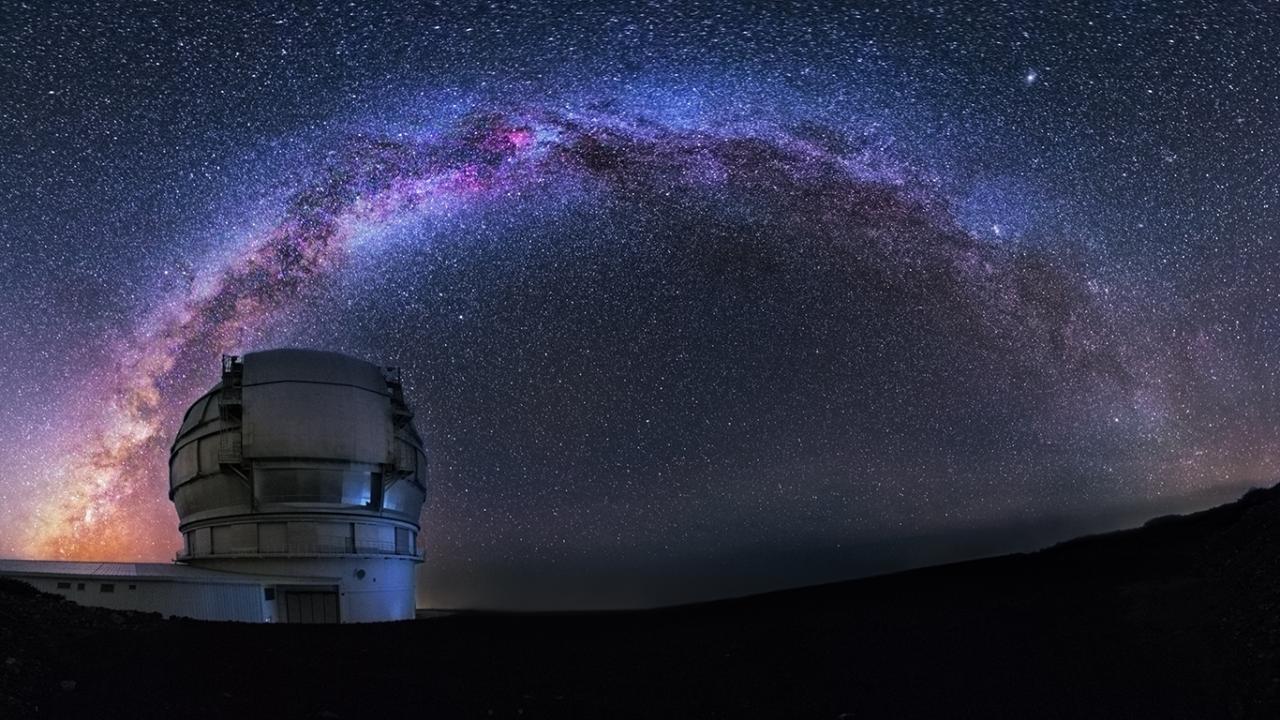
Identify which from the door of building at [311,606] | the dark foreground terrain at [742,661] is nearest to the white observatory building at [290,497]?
the door of building at [311,606]

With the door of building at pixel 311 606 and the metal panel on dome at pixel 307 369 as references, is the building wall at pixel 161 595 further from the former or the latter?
the metal panel on dome at pixel 307 369

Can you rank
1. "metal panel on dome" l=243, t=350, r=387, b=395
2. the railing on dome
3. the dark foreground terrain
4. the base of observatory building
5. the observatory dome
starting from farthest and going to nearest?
1. "metal panel on dome" l=243, t=350, r=387, b=395
2. the observatory dome
3. the railing on dome
4. the base of observatory building
5. the dark foreground terrain

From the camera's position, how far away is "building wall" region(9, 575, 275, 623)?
21453 millimetres

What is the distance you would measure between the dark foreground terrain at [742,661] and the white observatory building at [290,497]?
33.8 ft

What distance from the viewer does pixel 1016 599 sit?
14.6m

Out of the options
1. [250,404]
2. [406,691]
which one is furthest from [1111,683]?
[250,404]

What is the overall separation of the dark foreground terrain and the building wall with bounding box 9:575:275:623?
901 cm

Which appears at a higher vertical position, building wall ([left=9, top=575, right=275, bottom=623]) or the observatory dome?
the observatory dome

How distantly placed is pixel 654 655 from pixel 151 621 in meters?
9.06

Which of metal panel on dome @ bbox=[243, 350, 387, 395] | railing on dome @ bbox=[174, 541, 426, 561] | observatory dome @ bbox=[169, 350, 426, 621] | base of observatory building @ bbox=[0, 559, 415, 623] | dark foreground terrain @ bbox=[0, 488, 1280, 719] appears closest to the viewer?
dark foreground terrain @ bbox=[0, 488, 1280, 719]

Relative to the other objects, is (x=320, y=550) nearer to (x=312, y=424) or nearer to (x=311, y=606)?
(x=311, y=606)

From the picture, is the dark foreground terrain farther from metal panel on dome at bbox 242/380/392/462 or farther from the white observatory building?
metal panel on dome at bbox 242/380/392/462

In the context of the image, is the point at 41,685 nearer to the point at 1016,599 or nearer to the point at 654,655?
the point at 654,655

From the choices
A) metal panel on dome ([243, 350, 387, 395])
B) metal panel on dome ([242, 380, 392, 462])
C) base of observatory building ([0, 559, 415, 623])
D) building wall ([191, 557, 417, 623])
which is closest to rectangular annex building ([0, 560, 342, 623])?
base of observatory building ([0, 559, 415, 623])
